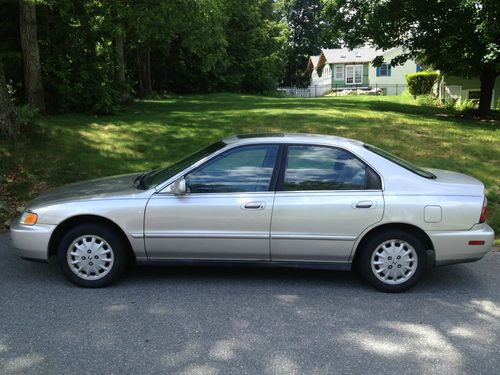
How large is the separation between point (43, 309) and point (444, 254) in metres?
3.69

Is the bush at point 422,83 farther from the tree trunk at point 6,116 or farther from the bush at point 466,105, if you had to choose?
the tree trunk at point 6,116

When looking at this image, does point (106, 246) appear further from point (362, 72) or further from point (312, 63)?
point (312, 63)

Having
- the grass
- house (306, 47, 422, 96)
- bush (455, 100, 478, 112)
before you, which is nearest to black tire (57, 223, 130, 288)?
the grass

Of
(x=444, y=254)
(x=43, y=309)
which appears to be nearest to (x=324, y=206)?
(x=444, y=254)

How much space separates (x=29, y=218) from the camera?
5.18 m

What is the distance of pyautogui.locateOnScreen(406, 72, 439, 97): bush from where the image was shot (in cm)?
3306

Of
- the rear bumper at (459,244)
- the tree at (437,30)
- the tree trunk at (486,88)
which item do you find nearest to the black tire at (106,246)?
the rear bumper at (459,244)

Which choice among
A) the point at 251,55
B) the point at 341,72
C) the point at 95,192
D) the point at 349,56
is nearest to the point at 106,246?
the point at 95,192

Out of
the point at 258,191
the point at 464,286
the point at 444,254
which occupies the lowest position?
the point at 464,286

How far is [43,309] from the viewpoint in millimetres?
4625

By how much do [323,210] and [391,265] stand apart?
0.84 metres

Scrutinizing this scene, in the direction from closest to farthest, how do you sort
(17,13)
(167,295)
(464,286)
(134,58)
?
1. (167,295)
2. (464,286)
3. (17,13)
4. (134,58)

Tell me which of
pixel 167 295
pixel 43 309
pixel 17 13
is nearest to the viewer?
pixel 43 309

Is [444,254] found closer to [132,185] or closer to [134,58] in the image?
[132,185]
